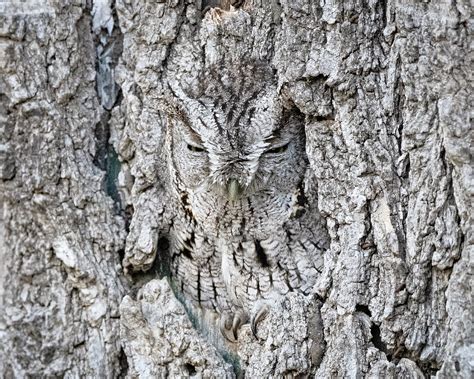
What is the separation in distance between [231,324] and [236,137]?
2.05 feet

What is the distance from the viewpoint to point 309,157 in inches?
91.7

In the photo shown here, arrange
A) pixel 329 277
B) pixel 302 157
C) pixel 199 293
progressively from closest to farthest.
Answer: pixel 329 277
pixel 302 157
pixel 199 293

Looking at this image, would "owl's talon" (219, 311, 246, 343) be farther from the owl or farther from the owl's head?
the owl's head

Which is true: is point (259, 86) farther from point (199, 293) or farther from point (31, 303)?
point (31, 303)

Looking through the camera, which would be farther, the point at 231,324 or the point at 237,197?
the point at 231,324

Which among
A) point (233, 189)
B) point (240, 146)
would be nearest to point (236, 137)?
point (240, 146)

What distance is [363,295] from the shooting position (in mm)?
2209

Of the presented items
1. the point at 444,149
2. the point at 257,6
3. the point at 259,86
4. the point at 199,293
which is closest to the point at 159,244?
the point at 199,293

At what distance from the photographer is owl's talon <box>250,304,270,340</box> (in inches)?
95.8

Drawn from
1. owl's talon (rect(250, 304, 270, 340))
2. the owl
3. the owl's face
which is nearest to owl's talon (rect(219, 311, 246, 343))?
the owl

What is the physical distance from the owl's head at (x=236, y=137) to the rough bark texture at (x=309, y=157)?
9cm

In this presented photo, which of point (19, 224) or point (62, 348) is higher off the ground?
point (19, 224)

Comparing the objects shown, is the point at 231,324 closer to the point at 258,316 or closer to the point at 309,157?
the point at 258,316

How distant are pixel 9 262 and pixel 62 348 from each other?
310mm
